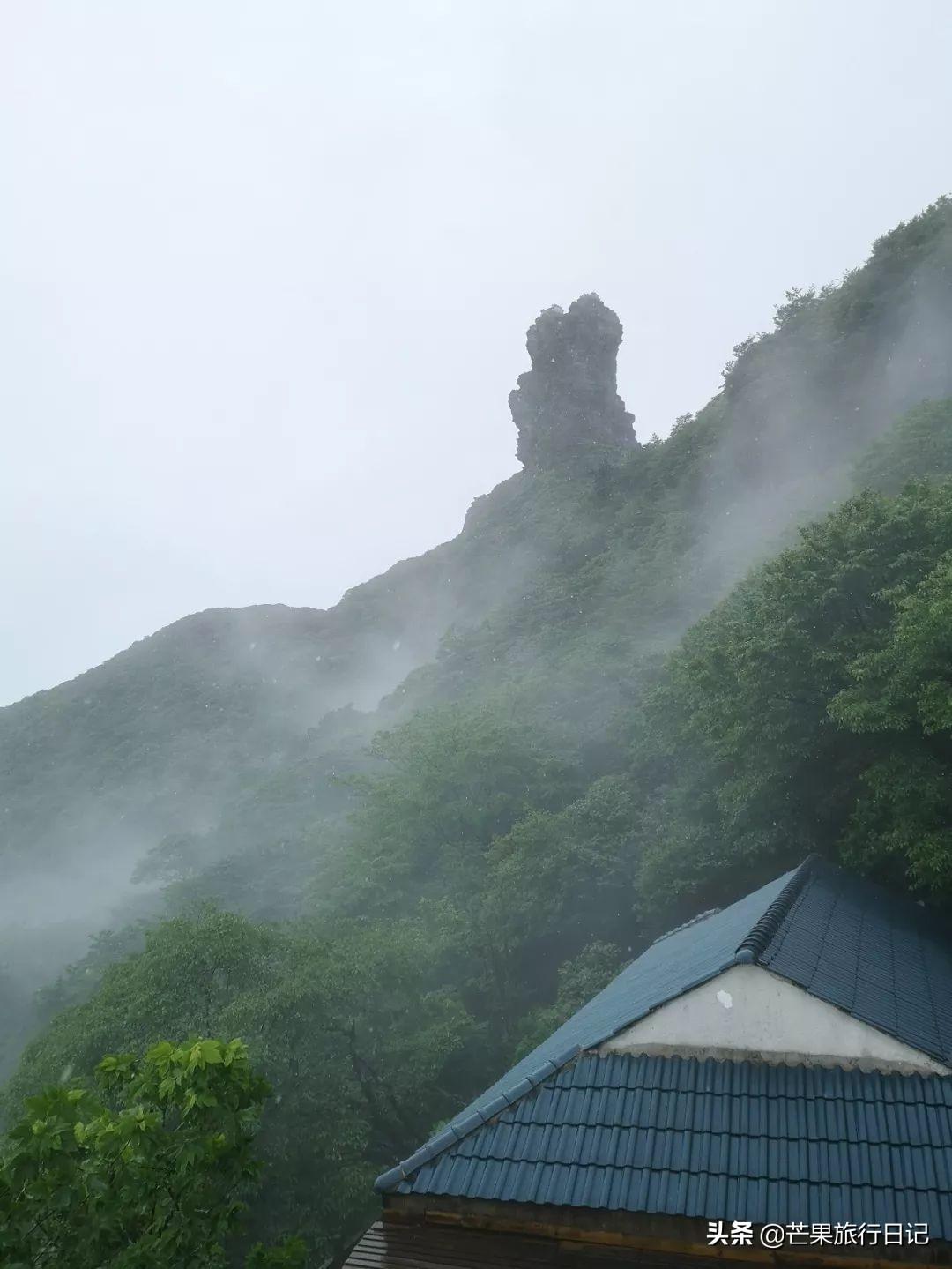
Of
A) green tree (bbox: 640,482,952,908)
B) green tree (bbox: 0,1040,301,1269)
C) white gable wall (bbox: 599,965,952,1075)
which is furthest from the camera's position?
green tree (bbox: 640,482,952,908)

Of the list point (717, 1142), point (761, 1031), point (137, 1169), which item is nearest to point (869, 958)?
point (761, 1031)

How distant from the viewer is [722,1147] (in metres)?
5.32

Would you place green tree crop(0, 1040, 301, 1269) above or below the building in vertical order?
above

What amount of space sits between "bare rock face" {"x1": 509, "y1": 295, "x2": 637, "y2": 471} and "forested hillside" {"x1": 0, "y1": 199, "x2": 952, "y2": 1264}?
6.65 m

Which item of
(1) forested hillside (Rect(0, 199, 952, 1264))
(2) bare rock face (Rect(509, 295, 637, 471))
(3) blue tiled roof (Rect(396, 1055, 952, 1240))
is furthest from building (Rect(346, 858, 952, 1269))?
(2) bare rock face (Rect(509, 295, 637, 471))

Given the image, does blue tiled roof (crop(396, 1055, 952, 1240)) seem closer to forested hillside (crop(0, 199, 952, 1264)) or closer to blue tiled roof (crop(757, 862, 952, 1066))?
blue tiled roof (crop(757, 862, 952, 1066))

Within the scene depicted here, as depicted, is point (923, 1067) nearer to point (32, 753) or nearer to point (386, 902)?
point (386, 902)

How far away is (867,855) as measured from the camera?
39.2 feet

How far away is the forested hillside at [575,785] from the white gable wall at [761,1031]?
17.2 feet

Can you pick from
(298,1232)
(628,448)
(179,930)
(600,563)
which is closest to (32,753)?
(600,563)

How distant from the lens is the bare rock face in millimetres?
64062

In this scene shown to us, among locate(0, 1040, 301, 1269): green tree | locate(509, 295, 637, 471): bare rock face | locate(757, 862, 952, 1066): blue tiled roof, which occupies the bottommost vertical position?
locate(757, 862, 952, 1066): blue tiled roof

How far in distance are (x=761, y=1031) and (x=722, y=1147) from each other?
1006 millimetres

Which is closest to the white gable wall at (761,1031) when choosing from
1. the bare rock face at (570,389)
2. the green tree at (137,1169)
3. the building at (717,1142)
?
the building at (717,1142)
